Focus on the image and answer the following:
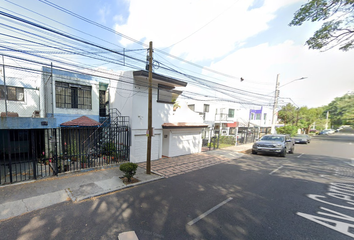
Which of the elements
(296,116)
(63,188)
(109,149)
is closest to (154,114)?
(109,149)

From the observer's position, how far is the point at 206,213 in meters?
4.41

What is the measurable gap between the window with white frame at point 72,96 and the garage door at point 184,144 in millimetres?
7279

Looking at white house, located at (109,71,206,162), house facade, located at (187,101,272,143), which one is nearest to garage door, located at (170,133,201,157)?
white house, located at (109,71,206,162)

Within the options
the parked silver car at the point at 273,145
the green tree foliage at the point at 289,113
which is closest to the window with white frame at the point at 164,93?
the parked silver car at the point at 273,145

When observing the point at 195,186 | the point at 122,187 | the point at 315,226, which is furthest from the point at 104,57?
the point at 315,226

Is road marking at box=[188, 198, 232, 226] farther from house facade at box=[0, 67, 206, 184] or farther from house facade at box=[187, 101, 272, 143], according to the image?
house facade at box=[187, 101, 272, 143]

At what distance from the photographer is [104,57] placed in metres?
7.58

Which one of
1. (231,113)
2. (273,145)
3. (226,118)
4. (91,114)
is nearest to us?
(91,114)

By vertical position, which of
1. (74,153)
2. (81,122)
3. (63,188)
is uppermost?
(81,122)

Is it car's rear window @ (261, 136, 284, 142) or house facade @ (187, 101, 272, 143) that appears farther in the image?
house facade @ (187, 101, 272, 143)

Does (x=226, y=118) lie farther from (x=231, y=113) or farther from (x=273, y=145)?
(x=273, y=145)

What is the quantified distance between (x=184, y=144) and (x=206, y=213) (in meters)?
8.29

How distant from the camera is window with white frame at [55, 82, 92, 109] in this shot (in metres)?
10.7

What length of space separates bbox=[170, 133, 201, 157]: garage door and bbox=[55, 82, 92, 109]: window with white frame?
23.9 ft
